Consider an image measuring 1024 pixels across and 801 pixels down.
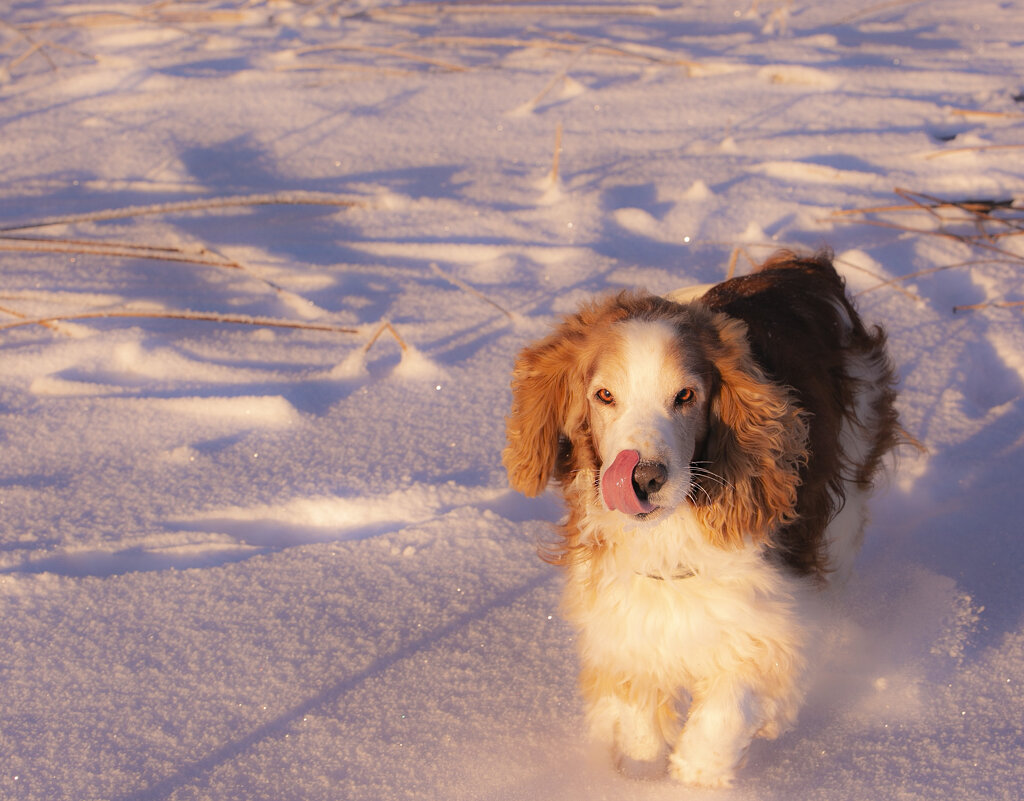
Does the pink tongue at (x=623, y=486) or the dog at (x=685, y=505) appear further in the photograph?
the dog at (x=685, y=505)

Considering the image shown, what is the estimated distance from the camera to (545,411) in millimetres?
2766

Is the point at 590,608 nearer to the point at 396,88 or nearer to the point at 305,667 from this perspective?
the point at 305,667

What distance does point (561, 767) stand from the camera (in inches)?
114

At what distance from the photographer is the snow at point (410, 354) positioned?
296 cm

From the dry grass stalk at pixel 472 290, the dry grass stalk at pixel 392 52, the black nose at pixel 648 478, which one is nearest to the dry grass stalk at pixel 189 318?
the dry grass stalk at pixel 472 290

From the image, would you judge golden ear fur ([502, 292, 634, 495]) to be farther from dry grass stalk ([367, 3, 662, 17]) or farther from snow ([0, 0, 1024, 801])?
dry grass stalk ([367, 3, 662, 17])

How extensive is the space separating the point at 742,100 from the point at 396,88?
246 cm

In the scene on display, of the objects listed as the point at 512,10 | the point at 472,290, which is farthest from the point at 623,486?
the point at 512,10

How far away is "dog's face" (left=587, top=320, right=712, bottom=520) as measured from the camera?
2291mm

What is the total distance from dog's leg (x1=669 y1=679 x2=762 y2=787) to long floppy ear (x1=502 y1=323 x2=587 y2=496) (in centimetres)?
76

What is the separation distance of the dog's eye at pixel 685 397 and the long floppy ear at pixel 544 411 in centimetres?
32

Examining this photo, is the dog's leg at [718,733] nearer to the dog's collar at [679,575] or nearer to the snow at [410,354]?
the snow at [410,354]

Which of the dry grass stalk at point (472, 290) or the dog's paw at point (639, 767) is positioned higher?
the dry grass stalk at point (472, 290)

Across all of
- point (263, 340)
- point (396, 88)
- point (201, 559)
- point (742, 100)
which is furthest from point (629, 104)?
point (201, 559)
